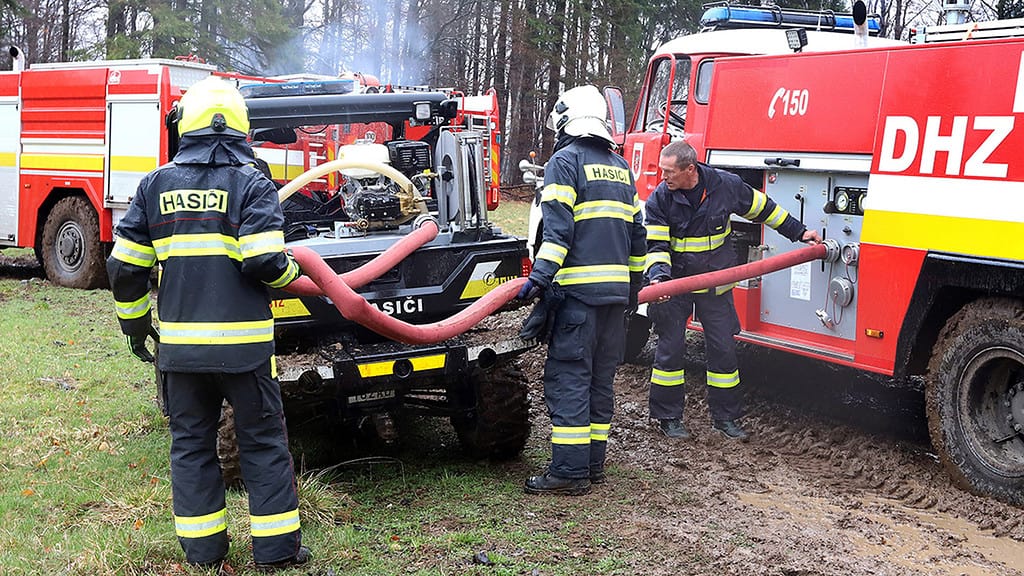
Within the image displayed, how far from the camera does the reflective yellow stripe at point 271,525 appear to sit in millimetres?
4305

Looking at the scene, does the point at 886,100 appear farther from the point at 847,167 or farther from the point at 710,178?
the point at 710,178

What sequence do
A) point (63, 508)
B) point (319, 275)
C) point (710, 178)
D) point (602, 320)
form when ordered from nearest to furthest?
point (319, 275), point (63, 508), point (602, 320), point (710, 178)

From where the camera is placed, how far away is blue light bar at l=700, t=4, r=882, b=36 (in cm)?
834

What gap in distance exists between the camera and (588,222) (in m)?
5.51

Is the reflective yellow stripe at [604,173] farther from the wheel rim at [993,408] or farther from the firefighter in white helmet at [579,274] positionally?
the wheel rim at [993,408]

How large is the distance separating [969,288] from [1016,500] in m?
1.13

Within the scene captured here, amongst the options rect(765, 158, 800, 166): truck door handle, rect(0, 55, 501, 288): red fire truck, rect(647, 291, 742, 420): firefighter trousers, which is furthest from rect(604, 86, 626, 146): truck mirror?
rect(0, 55, 501, 288): red fire truck

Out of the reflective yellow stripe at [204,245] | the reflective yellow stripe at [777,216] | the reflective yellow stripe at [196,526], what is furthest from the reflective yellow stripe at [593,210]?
the reflective yellow stripe at [196,526]

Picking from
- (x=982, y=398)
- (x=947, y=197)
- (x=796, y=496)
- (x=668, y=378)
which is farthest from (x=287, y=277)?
(x=982, y=398)

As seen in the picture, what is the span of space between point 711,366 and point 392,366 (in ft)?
8.48

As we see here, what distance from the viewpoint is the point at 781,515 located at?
5.20 m

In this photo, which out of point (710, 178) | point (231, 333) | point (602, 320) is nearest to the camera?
point (231, 333)

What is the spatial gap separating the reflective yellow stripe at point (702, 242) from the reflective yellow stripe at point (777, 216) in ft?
0.94

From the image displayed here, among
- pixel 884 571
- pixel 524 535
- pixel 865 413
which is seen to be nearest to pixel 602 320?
pixel 524 535
